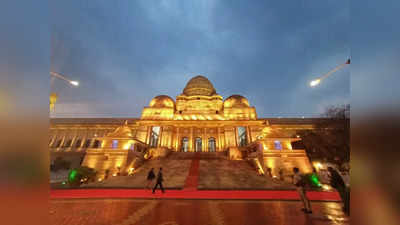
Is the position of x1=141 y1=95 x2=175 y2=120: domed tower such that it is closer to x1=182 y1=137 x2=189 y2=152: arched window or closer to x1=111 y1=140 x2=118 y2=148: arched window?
x1=182 y1=137 x2=189 y2=152: arched window

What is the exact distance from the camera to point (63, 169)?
909 inches

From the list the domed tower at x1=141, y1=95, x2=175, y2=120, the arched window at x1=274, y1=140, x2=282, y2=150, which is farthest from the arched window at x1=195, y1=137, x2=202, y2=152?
the arched window at x1=274, y1=140, x2=282, y2=150

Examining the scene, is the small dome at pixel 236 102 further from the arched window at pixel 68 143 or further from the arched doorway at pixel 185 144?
the arched window at pixel 68 143

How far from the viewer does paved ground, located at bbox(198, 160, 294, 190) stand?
1048 cm

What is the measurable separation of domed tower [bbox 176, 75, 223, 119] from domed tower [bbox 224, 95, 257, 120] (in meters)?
2.62

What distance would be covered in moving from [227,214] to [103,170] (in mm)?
15418

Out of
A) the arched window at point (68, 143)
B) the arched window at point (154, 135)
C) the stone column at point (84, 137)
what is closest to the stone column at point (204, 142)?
the arched window at point (154, 135)

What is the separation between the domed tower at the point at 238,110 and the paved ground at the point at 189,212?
23710 mm

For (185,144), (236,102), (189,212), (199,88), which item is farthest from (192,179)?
(199,88)

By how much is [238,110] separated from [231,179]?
20.2 metres
